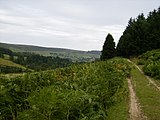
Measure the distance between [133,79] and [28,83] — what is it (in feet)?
63.6

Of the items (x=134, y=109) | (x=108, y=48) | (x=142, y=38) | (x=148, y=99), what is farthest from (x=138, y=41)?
(x=134, y=109)

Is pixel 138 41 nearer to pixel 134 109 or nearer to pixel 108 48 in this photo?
pixel 108 48

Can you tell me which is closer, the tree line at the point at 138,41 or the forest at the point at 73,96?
the forest at the point at 73,96

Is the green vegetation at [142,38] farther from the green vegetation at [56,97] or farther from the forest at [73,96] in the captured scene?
the green vegetation at [56,97]

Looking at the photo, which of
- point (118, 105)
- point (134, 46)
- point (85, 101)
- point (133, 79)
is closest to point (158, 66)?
point (133, 79)

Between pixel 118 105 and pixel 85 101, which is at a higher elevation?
pixel 85 101

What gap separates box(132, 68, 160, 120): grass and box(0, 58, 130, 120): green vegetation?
5.23 feet

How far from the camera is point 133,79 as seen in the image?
35469mm

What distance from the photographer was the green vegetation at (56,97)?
467 inches

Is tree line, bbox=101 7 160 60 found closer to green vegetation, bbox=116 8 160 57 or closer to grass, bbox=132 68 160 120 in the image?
green vegetation, bbox=116 8 160 57

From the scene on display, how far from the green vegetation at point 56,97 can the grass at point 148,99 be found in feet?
5.23

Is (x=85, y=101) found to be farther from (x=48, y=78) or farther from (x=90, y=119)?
(x=48, y=78)

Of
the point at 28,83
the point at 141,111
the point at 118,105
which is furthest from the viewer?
the point at 118,105

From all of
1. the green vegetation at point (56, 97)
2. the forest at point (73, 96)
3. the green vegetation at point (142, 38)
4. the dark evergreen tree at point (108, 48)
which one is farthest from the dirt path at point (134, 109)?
the dark evergreen tree at point (108, 48)
